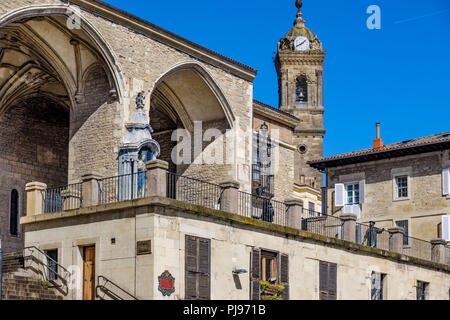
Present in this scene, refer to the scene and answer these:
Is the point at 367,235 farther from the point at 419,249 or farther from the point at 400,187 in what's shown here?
the point at 400,187

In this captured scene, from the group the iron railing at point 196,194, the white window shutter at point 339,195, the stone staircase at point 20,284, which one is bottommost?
the stone staircase at point 20,284

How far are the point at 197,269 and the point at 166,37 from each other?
10272 mm

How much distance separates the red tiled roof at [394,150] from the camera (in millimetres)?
39188

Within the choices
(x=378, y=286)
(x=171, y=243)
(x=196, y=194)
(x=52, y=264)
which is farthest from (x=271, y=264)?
(x=52, y=264)

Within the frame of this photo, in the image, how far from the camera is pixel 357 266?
31.0 metres

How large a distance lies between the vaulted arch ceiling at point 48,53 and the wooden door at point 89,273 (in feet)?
22.4

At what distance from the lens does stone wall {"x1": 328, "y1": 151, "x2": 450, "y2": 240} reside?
3912cm

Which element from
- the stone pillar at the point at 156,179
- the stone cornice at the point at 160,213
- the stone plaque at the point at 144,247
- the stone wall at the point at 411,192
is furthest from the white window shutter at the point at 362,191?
the stone plaque at the point at 144,247

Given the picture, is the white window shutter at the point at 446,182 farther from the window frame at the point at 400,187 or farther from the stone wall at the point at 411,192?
the window frame at the point at 400,187

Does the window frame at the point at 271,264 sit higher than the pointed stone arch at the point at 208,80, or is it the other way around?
the pointed stone arch at the point at 208,80

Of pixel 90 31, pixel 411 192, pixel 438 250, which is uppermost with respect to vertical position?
pixel 90 31

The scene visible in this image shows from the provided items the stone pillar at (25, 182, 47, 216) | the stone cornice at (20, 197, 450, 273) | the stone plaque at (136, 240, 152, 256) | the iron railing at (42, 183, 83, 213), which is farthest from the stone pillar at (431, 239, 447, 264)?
the stone pillar at (25, 182, 47, 216)

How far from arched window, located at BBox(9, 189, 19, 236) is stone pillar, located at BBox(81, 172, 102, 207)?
10.1 meters

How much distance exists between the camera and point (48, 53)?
31.4 m
